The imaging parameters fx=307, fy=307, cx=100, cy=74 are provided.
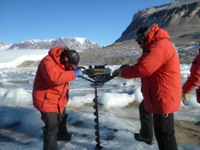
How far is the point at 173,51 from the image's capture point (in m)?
3.38

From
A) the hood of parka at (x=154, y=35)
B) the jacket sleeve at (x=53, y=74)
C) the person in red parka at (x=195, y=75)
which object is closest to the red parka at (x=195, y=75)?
the person in red parka at (x=195, y=75)

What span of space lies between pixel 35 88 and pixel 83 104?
4.08 meters

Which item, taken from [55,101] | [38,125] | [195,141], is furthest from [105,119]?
[55,101]

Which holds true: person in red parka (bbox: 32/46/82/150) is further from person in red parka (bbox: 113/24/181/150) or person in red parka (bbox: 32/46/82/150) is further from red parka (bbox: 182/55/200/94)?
red parka (bbox: 182/55/200/94)

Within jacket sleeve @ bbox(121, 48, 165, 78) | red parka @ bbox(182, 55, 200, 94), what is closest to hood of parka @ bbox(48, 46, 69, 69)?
jacket sleeve @ bbox(121, 48, 165, 78)

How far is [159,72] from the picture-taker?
335cm

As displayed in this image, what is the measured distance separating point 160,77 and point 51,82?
1.24m

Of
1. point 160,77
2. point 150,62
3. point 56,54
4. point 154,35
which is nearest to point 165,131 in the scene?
point 160,77

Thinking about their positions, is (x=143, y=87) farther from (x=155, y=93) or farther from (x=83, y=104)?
(x=83, y=104)

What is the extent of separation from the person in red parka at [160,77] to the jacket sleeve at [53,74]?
2.33 feet

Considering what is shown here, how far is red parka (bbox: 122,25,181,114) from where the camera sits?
10.6ft

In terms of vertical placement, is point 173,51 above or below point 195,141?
above

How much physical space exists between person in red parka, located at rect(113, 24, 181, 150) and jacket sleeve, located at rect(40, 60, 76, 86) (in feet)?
2.33

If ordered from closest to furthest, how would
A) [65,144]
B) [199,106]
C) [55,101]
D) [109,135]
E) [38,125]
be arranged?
1. [55,101]
2. [65,144]
3. [109,135]
4. [38,125]
5. [199,106]
